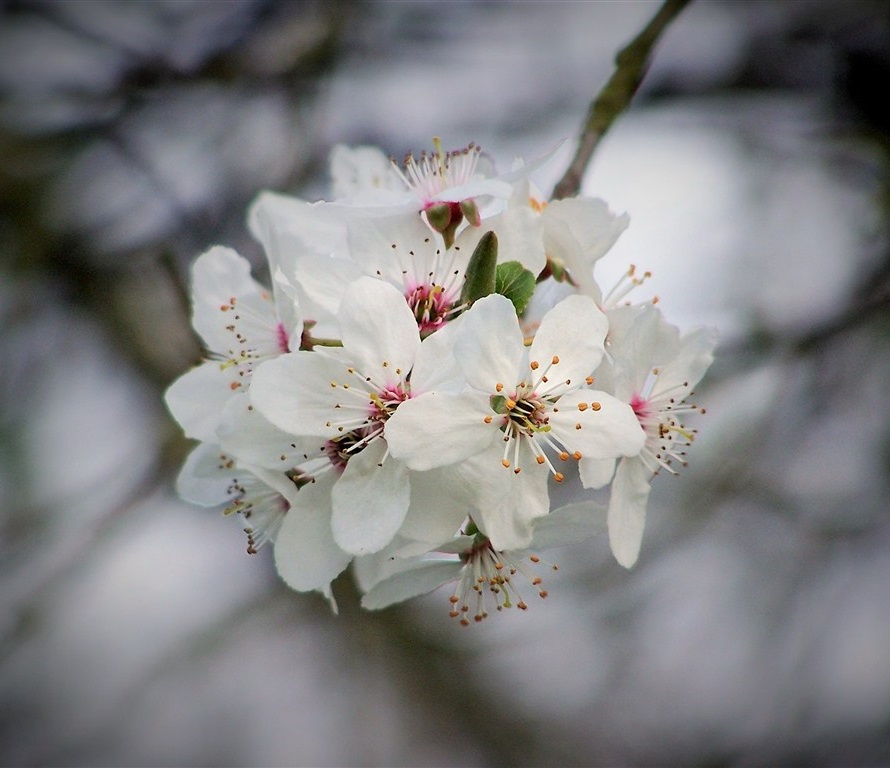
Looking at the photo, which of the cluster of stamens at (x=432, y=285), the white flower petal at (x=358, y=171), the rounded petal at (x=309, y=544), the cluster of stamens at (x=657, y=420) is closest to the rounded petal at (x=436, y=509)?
the rounded petal at (x=309, y=544)

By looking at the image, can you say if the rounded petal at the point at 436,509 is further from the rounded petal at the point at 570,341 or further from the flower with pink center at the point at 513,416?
the rounded petal at the point at 570,341

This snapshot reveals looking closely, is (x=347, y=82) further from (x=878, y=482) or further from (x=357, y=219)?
(x=878, y=482)

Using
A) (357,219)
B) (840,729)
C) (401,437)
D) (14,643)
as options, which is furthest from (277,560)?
(840,729)

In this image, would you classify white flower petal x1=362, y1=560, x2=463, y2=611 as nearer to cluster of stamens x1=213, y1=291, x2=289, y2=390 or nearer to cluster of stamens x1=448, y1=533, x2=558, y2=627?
cluster of stamens x1=448, y1=533, x2=558, y2=627

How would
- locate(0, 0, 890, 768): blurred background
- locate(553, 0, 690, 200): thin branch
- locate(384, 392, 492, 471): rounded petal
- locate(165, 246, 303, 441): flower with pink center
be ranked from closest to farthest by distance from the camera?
locate(384, 392, 492, 471): rounded petal, locate(165, 246, 303, 441): flower with pink center, locate(553, 0, 690, 200): thin branch, locate(0, 0, 890, 768): blurred background

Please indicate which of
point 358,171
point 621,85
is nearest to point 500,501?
point 358,171

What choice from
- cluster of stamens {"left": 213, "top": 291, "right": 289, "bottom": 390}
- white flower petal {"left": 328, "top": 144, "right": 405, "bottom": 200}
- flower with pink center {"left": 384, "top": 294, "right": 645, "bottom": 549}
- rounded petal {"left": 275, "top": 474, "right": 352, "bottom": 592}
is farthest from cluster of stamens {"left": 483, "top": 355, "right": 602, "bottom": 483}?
white flower petal {"left": 328, "top": 144, "right": 405, "bottom": 200}
